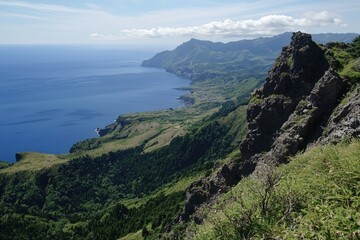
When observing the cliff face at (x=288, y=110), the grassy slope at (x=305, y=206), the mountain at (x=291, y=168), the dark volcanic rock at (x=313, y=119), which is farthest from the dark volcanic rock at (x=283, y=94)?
the grassy slope at (x=305, y=206)

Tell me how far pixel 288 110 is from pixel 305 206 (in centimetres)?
5989

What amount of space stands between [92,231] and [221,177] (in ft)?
364

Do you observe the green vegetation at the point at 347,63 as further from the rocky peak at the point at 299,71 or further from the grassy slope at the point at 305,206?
Result: the grassy slope at the point at 305,206

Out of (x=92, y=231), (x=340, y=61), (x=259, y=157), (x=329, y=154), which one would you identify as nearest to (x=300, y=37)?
(x=340, y=61)

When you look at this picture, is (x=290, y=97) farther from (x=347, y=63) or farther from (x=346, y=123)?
(x=346, y=123)

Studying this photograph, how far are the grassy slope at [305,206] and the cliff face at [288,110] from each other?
35.5 metres

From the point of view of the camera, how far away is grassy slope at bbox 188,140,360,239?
10.2m

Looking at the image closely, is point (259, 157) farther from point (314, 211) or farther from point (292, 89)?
point (314, 211)

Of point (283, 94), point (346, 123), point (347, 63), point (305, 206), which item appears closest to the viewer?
point (305, 206)

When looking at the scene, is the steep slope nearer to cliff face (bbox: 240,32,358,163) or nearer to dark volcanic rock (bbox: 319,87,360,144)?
cliff face (bbox: 240,32,358,163)

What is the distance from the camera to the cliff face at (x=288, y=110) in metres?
51.7

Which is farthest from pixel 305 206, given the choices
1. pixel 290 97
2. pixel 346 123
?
pixel 290 97

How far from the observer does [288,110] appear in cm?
7006

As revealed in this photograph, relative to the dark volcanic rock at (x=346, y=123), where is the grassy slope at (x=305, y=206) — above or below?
above
